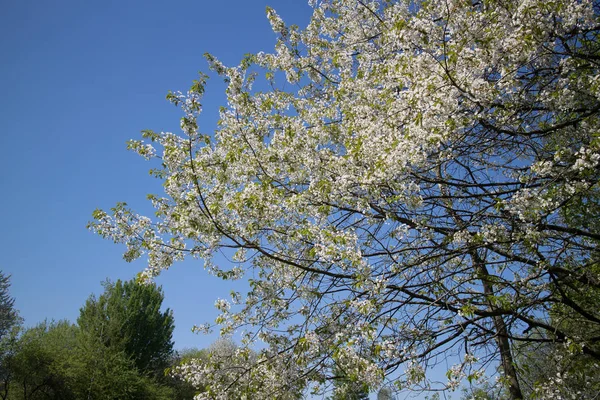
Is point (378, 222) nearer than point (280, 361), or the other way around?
point (280, 361)

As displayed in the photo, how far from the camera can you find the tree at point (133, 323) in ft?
84.4

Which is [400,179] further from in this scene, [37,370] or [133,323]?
[133,323]

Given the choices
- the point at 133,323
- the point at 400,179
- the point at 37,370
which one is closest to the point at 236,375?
the point at 400,179

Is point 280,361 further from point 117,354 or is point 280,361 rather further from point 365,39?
point 117,354

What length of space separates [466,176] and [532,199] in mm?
2449

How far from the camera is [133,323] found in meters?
28.4

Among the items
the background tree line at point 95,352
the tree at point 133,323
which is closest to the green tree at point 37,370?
the background tree line at point 95,352

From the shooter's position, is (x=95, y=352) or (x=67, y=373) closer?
(x=67, y=373)

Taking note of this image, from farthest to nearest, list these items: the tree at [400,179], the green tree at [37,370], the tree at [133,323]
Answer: the tree at [133,323]
the green tree at [37,370]
the tree at [400,179]

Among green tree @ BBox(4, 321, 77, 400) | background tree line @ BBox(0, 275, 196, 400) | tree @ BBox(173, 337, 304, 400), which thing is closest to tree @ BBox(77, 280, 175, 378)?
background tree line @ BBox(0, 275, 196, 400)

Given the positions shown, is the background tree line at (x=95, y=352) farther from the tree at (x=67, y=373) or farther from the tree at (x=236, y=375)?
the tree at (x=236, y=375)

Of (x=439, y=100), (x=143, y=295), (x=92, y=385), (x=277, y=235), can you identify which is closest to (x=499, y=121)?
(x=439, y=100)

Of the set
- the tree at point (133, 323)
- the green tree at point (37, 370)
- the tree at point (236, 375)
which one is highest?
the tree at point (133, 323)

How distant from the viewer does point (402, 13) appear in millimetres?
5852
